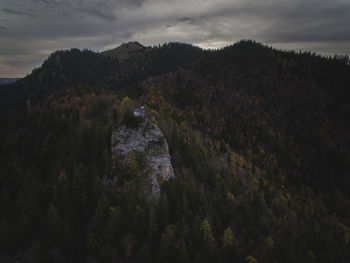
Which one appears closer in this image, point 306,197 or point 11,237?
point 11,237

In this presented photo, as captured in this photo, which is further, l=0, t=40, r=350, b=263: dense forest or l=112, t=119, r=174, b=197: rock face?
l=112, t=119, r=174, b=197: rock face

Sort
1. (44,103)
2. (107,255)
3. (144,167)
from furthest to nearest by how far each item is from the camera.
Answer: (44,103) < (144,167) < (107,255)

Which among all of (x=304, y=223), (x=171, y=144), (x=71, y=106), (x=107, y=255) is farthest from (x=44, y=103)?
(x=304, y=223)

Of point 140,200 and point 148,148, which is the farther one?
point 148,148

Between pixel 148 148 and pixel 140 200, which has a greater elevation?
pixel 148 148

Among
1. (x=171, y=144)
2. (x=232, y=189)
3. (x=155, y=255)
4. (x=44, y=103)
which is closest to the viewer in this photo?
(x=155, y=255)

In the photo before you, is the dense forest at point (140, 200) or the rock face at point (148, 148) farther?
the rock face at point (148, 148)

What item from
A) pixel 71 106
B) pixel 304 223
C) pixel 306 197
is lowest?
pixel 306 197

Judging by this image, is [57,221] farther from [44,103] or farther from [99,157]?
[44,103]
